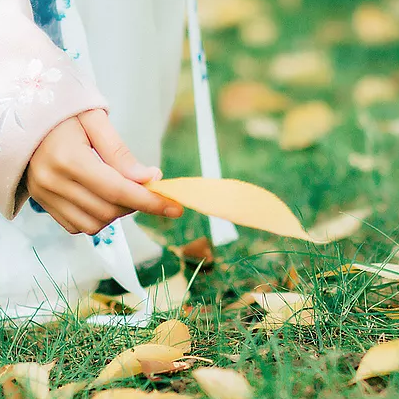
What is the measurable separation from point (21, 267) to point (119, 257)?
0.49 ft

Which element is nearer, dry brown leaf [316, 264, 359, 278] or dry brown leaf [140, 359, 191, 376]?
dry brown leaf [140, 359, 191, 376]

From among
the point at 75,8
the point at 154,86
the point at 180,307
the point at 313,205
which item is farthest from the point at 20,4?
the point at 313,205

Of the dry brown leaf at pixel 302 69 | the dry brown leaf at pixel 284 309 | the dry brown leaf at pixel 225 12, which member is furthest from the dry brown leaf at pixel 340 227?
the dry brown leaf at pixel 225 12

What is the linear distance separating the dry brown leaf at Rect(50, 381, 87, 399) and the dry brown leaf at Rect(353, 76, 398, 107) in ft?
4.87

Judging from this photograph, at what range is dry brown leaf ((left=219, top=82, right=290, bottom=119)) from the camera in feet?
6.88

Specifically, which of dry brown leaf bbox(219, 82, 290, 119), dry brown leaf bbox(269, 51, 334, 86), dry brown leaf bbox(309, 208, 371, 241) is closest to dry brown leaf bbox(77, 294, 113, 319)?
dry brown leaf bbox(309, 208, 371, 241)

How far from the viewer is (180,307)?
0.87 meters

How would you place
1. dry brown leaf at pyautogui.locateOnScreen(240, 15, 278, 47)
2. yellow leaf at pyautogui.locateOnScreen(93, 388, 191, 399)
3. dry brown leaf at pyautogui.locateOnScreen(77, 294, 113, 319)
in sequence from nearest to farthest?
yellow leaf at pyautogui.locateOnScreen(93, 388, 191, 399) < dry brown leaf at pyautogui.locateOnScreen(77, 294, 113, 319) < dry brown leaf at pyautogui.locateOnScreen(240, 15, 278, 47)

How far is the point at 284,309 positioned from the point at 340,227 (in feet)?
1.17

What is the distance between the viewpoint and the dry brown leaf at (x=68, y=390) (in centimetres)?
69

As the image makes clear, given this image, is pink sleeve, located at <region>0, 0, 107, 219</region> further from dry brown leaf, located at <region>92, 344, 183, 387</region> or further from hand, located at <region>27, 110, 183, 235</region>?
dry brown leaf, located at <region>92, 344, 183, 387</region>

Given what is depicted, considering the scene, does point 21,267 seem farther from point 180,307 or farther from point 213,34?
point 213,34

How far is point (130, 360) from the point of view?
28.4 inches

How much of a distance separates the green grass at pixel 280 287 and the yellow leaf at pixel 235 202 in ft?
0.35
